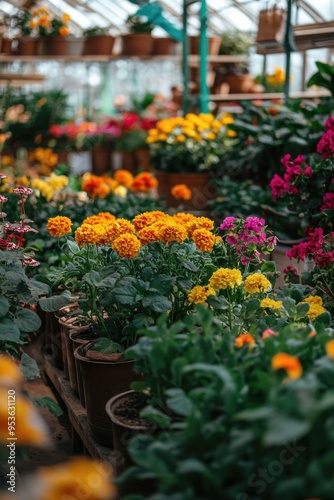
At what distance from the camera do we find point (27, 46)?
7590 millimetres

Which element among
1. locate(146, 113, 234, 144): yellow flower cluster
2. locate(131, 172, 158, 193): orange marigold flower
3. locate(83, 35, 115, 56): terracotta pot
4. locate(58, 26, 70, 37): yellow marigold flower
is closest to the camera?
locate(131, 172, 158, 193): orange marigold flower

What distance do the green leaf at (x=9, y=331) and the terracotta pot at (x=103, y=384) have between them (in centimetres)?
24

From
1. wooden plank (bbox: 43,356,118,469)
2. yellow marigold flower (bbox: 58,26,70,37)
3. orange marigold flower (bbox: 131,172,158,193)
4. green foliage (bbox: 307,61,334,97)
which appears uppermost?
yellow marigold flower (bbox: 58,26,70,37)

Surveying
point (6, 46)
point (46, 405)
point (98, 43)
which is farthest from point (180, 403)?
point (98, 43)

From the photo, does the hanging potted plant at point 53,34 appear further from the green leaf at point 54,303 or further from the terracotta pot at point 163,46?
the green leaf at point 54,303

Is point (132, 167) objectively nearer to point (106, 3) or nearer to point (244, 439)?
point (106, 3)

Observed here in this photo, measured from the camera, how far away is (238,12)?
10836mm

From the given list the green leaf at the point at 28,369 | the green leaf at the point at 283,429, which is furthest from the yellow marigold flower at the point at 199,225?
the green leaf at the point at 283,429

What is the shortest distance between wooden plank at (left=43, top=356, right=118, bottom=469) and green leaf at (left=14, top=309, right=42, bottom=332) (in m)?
0.37

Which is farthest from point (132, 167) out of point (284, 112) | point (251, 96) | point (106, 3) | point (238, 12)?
point (106, 3)

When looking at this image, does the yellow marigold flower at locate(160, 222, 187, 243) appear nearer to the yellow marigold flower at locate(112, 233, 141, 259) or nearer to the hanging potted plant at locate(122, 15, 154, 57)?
the yellow marigold flower at locate(112, 233, 141, 259)

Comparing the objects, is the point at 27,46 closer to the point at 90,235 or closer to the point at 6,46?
the point at 6,46

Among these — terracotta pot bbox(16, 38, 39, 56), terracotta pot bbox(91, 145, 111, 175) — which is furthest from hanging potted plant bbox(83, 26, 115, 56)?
terracotta pot bbox(91, 145, 111, 175)

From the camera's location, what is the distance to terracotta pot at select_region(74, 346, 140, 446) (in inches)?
90.6
